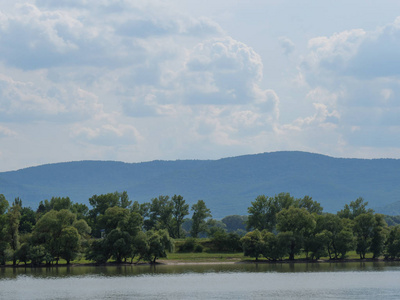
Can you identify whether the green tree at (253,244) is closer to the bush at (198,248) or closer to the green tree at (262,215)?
the bush at (198,248)

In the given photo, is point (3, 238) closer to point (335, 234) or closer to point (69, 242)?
point (69, 242)

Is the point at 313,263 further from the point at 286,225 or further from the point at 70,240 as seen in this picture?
the point at 70,240

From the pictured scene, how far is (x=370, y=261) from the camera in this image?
492 feet

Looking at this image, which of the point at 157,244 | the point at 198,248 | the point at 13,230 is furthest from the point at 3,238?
the point at 198,248

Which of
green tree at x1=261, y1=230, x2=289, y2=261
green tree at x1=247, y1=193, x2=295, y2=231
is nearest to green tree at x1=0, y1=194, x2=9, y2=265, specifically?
green tree at x1=261, y1=230, x2=289, y2=261

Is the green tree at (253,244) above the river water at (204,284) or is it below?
above

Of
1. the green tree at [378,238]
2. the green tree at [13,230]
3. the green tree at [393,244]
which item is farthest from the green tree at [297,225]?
the green tree at [13,230]

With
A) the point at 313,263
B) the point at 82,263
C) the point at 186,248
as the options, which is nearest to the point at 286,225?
the point at 313,263

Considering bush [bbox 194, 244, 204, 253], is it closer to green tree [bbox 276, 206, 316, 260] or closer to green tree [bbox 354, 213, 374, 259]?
green tree [bbox 276, 206, 316, 260]

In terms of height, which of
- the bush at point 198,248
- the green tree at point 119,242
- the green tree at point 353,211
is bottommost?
the bush at point 198,248

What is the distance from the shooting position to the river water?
79312mm

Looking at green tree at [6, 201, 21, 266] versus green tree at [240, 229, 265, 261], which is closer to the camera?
green tree at [6, 201, 21, 266]

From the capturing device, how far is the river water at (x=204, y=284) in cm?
7931

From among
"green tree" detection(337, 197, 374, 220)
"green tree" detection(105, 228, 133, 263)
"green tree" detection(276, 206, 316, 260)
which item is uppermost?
"green tree" detection(337, 197, 374, 220)
